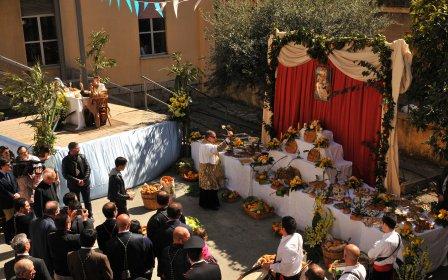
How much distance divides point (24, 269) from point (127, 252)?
1.18 metres

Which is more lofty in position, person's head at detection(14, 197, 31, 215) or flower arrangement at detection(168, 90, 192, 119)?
flower arrangement at detection(168, 90, 192, 119)

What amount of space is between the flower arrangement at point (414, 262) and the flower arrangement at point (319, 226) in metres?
1.41

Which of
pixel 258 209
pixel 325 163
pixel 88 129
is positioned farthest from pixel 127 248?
pixel 88 129

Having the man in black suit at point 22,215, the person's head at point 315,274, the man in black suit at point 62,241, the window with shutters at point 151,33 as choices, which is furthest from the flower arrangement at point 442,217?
the window with shutters at point 151,33

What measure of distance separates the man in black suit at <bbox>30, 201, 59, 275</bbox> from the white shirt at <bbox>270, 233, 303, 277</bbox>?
2956mm

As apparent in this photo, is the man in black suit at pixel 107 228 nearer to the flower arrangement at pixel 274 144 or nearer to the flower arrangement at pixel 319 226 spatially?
the flower arrangement at pixel 319 226

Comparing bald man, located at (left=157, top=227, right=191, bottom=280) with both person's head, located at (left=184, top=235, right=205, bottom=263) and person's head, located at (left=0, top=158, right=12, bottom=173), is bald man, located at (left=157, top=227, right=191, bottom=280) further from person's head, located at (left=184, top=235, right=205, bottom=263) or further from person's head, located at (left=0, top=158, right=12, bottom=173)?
person's head, located at (left=0, top=158, right=12, bottom=173)

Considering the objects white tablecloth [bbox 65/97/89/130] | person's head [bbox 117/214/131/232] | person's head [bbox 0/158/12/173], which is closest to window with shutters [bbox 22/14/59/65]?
white tablecloth [bbox 65/97/89/130]

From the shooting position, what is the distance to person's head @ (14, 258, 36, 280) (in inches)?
205

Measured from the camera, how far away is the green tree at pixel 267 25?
1298 cm

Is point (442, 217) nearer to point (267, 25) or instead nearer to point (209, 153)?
point (209, 153)

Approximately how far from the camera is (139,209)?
10.8 meters

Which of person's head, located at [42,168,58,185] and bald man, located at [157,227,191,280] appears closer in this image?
bald man, located at [157,227,191,280]

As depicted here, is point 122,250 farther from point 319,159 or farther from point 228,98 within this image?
point 228,98
